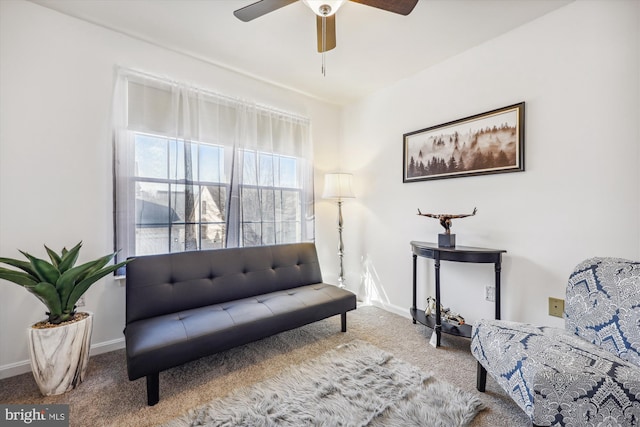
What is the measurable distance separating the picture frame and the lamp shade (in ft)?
2.12

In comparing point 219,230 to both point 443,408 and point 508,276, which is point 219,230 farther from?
point 508,276

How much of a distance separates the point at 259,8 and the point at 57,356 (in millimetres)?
2354

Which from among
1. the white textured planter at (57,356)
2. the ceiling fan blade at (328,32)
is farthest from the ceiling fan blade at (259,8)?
the white textured planter at (57,356)

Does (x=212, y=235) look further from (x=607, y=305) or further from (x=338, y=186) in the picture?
(x=607, y=305)

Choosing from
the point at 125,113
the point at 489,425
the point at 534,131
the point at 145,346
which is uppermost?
the point at 125,113

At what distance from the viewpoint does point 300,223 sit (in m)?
3.21

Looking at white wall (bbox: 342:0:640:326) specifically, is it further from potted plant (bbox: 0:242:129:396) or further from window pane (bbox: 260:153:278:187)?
potted plant (bbox: 0:242:129:396)

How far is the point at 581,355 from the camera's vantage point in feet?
3.95

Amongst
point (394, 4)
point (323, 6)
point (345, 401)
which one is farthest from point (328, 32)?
point (345, 401)

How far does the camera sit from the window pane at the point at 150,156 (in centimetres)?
222

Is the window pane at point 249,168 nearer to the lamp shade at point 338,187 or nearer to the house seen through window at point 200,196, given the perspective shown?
the house seen through window at point 200,196

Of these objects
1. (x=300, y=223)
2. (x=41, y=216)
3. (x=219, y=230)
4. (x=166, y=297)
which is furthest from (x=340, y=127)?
(x=41, y=216)

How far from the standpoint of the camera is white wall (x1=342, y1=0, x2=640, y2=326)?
1683 millimetres

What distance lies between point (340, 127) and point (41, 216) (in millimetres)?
3122
